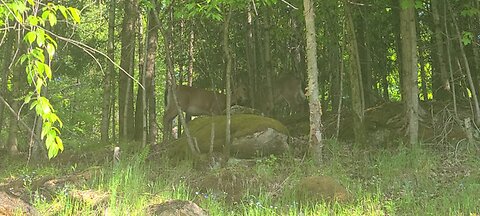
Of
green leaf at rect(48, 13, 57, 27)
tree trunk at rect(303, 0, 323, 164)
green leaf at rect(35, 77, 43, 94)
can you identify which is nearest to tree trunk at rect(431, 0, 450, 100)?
tree trunk at rect(303, 0, 323, 164)

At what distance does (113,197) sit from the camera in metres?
5.93

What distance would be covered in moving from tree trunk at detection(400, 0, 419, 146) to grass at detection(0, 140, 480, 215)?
0.46 m

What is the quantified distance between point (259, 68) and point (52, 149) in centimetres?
1260

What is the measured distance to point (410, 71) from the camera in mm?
10445

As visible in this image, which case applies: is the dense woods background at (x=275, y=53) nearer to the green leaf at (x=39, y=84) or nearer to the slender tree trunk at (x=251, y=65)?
the slender tree trunk at (x=251, y=65)

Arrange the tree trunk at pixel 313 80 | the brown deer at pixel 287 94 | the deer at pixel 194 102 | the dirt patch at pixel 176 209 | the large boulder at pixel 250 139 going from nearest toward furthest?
the dirt patch at pixel 176 209
the tree trunk at pixel 313 80
the large boulder at pixel 250 139
the brown deer at pixel 287 94
the deer at pixel 194 102

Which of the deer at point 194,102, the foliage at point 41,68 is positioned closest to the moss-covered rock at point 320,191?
the foliage at point 41,68

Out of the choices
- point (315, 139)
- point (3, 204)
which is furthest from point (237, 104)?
point (3, 204)

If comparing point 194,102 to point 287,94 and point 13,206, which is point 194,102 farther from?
point 13,206

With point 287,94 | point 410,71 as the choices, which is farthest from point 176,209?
point 287,94

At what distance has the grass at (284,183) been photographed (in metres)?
6.37

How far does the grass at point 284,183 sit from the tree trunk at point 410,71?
1.52 feet

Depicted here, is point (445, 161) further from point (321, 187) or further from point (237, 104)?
point (237, 104)

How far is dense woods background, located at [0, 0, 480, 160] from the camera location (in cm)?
1048
